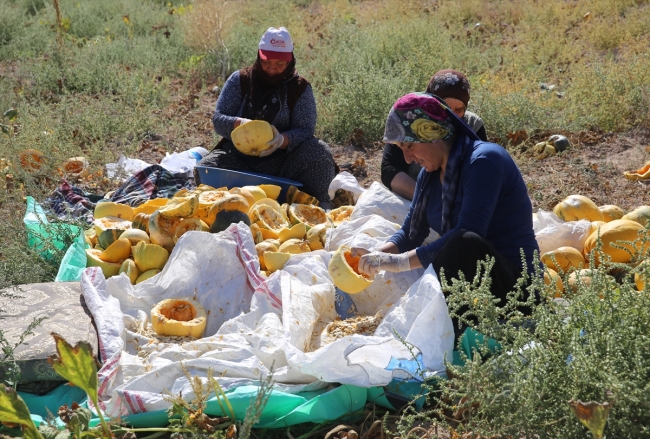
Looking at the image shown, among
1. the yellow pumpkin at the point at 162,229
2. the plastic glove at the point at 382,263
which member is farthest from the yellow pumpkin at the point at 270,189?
the plastic glove at the point at 382,263

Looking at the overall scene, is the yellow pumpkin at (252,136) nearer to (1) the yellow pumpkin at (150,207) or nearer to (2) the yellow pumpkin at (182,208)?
(1) the yellow pumpkin at (150,207)

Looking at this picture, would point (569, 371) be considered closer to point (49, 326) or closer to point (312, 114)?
point (49, 326)

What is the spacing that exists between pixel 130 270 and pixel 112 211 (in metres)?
0.68

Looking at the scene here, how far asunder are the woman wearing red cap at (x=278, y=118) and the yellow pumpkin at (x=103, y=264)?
4.41 feet

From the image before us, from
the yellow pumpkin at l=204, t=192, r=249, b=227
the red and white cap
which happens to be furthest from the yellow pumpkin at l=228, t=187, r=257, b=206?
the red and white cap

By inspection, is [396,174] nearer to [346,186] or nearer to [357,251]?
[346,186]

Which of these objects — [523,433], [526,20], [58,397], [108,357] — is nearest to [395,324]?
[523,433]

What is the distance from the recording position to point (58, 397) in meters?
2.88

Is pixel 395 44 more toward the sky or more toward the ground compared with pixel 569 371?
more toward the ground

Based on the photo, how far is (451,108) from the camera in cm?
413

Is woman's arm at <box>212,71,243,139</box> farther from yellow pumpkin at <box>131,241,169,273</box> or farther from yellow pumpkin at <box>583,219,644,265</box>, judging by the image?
yellow pumpkin at <box>583,219,644,265</box>

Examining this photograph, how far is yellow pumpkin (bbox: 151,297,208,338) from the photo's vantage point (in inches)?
127

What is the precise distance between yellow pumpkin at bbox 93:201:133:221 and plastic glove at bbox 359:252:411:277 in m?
1.79

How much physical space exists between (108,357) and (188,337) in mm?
414
